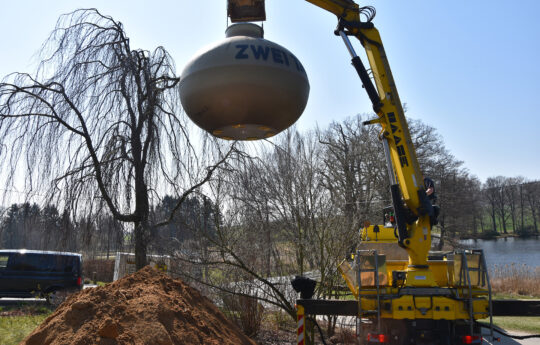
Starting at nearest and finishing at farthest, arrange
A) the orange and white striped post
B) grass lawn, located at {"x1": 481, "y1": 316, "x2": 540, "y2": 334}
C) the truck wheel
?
1. the orange and white striped post
2. grass lawn, located at {"x1": 481, "y1": 316, "x2": 540, "y2": 334}
3. the truck wheel

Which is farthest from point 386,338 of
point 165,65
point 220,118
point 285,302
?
point 165,65

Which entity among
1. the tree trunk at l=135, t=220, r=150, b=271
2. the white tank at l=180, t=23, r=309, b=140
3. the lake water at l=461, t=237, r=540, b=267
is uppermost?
the white tank at l=180, t=23, r=309, b=140

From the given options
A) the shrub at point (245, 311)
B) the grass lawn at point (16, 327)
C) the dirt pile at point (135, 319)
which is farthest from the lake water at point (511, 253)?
the dirt pile at point (135, 319)

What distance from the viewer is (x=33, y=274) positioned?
43.8 feet

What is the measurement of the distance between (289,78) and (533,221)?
71.4m

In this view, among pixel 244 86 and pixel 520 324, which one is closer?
pixel 244 86

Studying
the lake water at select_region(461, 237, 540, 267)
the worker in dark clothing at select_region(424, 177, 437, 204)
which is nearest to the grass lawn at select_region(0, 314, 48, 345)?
the worker in dark clothing at select_region(424, 177, 437, 204)

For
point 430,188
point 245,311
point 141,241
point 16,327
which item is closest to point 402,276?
point 430,188

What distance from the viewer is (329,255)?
8.24 m

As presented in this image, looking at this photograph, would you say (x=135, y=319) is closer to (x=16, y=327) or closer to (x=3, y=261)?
(x=16, y=327)

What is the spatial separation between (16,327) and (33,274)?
17.6ft

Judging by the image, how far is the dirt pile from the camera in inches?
136

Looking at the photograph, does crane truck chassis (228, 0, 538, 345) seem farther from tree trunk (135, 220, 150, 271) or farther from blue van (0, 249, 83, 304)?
blue van (0, 249, 83, 304)

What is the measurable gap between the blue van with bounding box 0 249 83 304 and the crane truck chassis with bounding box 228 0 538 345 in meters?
9.27
